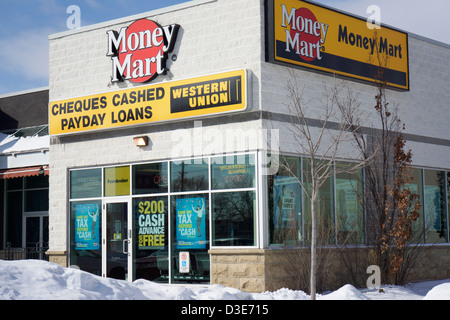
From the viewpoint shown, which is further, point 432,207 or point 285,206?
point 432,207

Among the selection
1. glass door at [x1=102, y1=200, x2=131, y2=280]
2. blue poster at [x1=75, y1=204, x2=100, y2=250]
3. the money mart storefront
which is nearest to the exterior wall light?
the money mart storefront

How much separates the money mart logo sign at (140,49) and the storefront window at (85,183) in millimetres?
2544

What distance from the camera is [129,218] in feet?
56.5

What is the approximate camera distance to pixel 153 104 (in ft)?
55.1

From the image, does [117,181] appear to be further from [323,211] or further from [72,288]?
[72,288]

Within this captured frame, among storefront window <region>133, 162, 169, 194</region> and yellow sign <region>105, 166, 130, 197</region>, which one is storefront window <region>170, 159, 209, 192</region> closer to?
storefront window <region>133, 162, 169, 194</region>

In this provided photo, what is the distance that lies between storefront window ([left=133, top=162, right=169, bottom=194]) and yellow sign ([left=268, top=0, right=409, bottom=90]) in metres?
3.83

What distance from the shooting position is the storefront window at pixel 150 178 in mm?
16766

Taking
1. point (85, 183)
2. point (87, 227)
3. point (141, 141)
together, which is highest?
point (141, 141)

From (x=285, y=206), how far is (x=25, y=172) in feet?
29.8

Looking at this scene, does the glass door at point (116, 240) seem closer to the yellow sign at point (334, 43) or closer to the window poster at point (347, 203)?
the window poster at point (347, 203)

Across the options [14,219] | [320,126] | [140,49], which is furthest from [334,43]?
[14,219]

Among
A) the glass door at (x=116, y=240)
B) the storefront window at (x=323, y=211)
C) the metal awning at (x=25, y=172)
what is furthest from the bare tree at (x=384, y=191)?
the metal awning at (x=25, y=172)

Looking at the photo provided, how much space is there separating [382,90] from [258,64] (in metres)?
4.35
